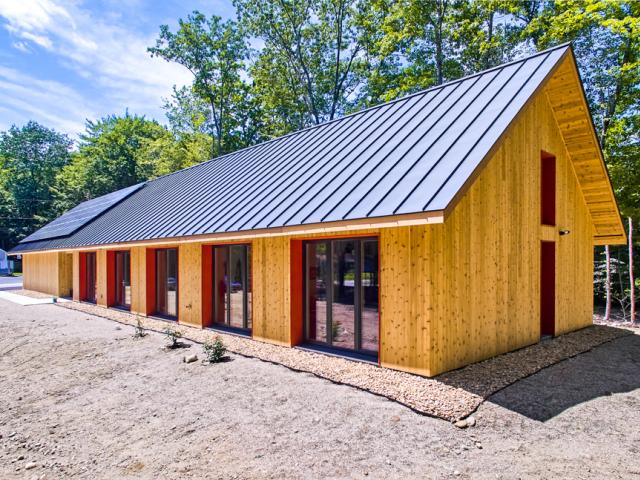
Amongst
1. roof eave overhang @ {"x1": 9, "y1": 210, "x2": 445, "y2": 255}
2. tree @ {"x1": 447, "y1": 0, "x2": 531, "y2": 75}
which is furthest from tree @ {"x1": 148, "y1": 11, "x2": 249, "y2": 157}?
roof eave overhang @ {"x1": 9, "y1": 210, "x2": 445, "y2": 255}

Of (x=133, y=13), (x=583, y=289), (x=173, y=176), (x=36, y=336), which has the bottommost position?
(x=36, y=336)

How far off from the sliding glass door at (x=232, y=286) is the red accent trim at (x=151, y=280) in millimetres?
3510

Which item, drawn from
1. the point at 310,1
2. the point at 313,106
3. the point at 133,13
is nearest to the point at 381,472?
the point at 133,13

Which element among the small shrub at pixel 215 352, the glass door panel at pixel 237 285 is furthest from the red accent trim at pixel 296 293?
the glass door panel at pixel 237 285

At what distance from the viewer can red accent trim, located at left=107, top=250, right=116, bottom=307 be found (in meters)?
16.0

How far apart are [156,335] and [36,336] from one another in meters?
3.36

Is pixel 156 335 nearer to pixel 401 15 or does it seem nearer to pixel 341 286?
pixel 341 286

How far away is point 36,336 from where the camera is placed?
1079 centimetres

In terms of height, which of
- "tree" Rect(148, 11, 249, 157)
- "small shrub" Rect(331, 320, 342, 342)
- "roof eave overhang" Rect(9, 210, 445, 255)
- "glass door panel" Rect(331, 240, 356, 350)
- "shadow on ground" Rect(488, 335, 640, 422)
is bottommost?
"shadow on ground" Rect(488, 335, 640, 422)

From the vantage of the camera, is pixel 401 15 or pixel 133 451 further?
pixel 401 15

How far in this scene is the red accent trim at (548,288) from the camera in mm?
9891

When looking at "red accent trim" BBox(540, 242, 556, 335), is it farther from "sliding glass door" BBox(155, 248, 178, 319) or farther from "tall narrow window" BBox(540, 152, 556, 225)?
"sliding glass door" BBox(155, 248, 178, 319)

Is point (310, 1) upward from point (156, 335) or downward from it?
upward

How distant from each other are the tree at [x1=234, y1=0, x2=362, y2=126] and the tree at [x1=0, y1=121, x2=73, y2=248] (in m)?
34.8
